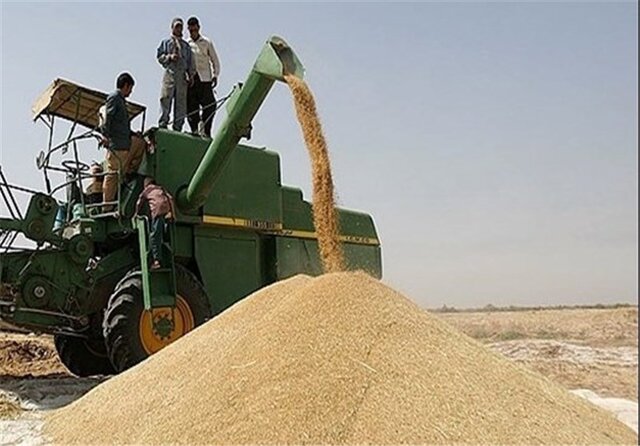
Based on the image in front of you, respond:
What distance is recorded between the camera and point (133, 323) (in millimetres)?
5590

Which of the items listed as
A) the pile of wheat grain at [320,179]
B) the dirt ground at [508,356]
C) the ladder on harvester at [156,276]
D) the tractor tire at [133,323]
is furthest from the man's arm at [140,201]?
the pile of wheat grain at [320,179]

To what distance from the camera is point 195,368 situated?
406 centimetres

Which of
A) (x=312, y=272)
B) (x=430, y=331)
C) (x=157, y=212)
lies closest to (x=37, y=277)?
(x=157, y=212)

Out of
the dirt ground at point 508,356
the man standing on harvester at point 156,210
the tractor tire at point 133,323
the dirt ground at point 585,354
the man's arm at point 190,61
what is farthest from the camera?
the man's arm at point 190,61

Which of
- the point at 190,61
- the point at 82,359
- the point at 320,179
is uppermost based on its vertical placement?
the point at 190,61

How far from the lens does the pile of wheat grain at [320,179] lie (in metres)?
5.15

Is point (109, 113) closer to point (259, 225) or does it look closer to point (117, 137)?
point (117, 137)

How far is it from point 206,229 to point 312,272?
133 cm

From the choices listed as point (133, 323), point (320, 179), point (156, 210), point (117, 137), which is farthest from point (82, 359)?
point (320, 179)

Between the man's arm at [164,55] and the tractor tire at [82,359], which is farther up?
the man's arm at [164,55]

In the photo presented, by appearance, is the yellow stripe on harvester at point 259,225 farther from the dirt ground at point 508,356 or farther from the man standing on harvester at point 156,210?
the dirt ground at point 508,356

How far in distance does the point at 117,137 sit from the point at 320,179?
2050 mm

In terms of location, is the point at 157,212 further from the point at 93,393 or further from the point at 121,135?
the point at 93,393

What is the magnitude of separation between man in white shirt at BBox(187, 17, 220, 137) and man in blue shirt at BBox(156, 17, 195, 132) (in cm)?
19
